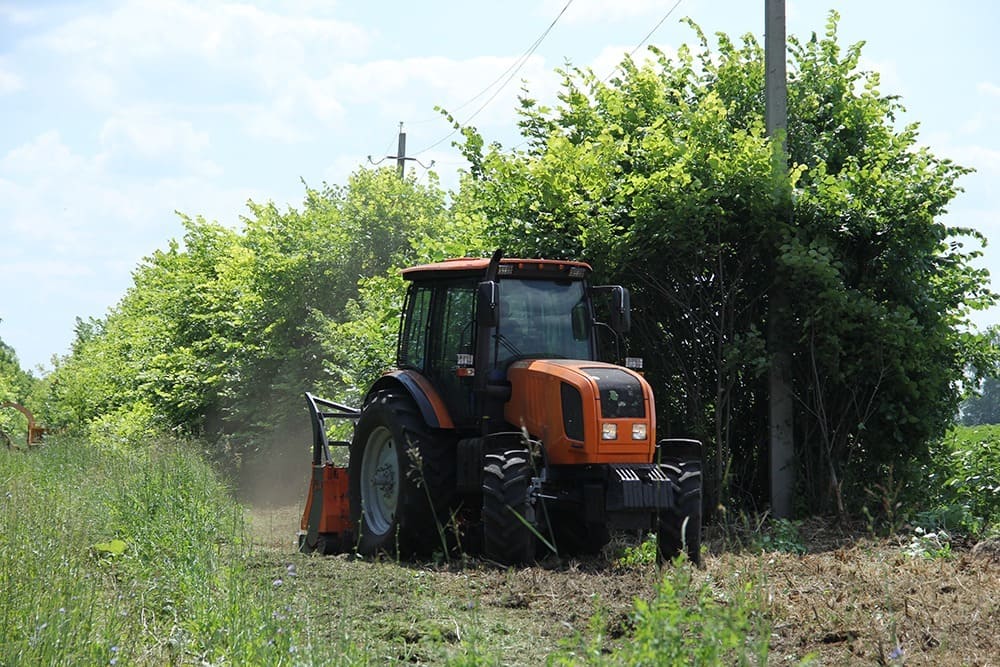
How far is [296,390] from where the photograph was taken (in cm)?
2211

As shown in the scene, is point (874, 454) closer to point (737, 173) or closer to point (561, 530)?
point (737, 173)

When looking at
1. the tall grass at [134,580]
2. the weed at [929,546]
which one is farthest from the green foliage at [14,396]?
the weed at [929,546]

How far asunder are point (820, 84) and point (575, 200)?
350 cm

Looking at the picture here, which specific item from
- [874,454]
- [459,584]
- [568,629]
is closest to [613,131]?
[874,454]

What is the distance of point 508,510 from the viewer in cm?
Result: 922

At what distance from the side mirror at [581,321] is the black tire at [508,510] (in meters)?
1.56

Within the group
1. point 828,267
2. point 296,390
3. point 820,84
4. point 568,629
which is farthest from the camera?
point 296,390

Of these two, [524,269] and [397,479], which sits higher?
→ [524,269]

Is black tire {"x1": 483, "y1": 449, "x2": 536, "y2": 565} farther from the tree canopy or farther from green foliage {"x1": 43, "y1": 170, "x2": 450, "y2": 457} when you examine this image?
green foliage {"x1": 43, "y1": 170, "x2": 450, "y2": 457}

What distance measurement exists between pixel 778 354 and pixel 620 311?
325 cm

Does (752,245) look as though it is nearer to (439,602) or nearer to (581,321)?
(581,321)

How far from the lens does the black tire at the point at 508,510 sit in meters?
9.20

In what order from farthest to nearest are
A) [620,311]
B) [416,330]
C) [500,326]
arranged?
[416,330] → [620,311] → [500,326]

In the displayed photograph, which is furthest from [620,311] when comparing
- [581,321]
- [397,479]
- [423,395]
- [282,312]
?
[282,312]
